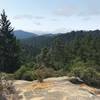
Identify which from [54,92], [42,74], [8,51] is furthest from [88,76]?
[8,51]

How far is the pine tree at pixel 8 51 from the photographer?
32.9 metres

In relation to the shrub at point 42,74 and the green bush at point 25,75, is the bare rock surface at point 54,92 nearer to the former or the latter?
the shrub at point 42,74

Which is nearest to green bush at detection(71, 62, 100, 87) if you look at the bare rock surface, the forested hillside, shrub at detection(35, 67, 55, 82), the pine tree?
the forested hillside

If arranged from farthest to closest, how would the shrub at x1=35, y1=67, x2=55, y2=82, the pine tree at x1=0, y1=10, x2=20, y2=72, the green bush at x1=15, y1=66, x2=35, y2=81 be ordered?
the pine tree at x1=0, y1=10, x2=20, y2=72 < the green bush at x1=15, y1=66, x2=35, y2=81 < the shrub at x1=35, y1=67, x2=55, y2=82

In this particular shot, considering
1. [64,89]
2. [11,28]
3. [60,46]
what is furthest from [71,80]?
[60,46]

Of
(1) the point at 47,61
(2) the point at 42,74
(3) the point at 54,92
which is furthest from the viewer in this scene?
(1) the point at 47,61

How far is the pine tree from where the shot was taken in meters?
32.9

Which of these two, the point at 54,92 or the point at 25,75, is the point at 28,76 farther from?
the point at 54,92

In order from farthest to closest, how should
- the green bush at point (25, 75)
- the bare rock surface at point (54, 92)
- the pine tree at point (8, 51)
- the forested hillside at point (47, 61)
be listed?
the pine tree at point (8, 51) < the green bush at point (25, 75) < the forested hillside at point (47, 61) < the bare rock surface at point (54, 92)

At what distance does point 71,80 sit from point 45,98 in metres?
5.42

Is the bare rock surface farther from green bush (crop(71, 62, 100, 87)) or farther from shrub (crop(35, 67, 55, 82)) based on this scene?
green bush (crop(71, 62, 100, 87))

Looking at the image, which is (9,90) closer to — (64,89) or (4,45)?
(64,89)

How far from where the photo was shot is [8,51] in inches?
1321

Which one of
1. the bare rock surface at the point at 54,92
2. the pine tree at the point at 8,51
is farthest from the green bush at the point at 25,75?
the pine tree at the point at 8,51
